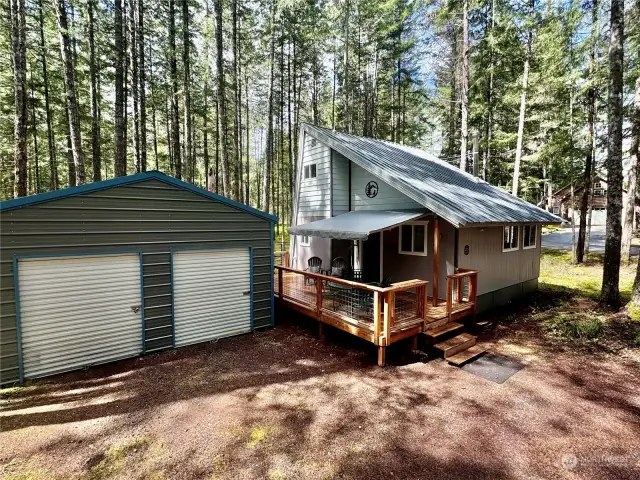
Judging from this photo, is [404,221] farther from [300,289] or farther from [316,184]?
[316,184]

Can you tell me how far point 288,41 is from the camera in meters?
17.8

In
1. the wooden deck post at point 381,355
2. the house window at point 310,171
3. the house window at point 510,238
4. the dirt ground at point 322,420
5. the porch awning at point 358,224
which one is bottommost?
the dirt ground at point 322,420

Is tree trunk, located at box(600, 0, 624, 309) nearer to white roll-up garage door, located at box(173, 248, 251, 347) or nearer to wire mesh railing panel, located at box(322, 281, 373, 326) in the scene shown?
wire mesh railing panel, located at box(322, 281, 373, 326)

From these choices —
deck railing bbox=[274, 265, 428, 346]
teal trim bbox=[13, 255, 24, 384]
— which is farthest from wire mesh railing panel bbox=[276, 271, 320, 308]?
teal trim bbox=[13, 255, 24, 384]

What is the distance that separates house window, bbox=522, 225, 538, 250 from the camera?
10.1m

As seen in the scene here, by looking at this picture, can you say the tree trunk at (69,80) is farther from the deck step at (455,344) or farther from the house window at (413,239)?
the deck step at (455,344)

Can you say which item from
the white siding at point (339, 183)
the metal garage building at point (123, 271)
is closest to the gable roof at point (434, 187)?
the white siding at point (339, 183)

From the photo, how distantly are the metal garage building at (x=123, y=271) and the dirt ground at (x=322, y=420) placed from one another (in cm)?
57

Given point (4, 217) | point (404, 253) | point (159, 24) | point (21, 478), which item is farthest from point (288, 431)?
point (159, 24)

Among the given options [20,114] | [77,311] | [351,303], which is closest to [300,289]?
[351,303]

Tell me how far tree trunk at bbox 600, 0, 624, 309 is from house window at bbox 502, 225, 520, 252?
215cm

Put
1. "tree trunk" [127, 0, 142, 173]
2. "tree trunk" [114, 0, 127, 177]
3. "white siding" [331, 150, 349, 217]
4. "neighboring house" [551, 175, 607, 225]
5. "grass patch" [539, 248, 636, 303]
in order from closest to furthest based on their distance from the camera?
"tree trunk" [114, 0, 127, 177]
"white siding" [331, 150, 349, 217]
"grass patch" [539, 248, 636, 303]
"tree trunk" [127, 0, 142, 173]
"neighboring house" [551, 175, 607, 225]

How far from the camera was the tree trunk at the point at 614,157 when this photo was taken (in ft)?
24.7

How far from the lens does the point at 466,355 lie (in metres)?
6.16
